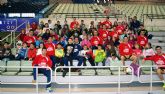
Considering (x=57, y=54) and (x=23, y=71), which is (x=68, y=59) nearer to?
(x=57, y=54)

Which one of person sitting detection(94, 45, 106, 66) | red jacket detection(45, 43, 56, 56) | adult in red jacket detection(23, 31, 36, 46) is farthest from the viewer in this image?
adult in red jacket detection(23, 31, 36, 46)

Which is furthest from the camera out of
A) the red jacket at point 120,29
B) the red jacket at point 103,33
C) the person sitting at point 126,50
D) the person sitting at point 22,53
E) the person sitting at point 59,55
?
the red jacket at point 120,29

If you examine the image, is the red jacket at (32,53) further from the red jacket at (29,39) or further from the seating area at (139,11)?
the seating area at (139,11)

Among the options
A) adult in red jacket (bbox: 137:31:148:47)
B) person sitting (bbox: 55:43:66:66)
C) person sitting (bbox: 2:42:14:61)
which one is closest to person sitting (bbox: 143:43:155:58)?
adult in red jacket (bbox: 137:31:148:47)

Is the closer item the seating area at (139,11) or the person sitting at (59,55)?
the person sitting at (59,55)

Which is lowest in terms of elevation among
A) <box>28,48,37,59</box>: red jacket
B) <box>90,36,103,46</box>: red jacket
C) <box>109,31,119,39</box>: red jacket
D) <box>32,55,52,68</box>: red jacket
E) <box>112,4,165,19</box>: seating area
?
<box>32,55,52,68</box>: red jacket

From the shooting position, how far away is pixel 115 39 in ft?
51.5

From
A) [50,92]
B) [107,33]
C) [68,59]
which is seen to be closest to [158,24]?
[107,33]

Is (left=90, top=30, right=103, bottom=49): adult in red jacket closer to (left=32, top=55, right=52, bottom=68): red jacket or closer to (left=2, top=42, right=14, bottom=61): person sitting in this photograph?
(left=32, top=55, right=52, bottom=68): red jacket

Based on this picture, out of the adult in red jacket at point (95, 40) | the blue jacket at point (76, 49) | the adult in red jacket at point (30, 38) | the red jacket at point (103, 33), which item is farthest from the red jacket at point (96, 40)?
the adult in red jacket at point (30, 38)

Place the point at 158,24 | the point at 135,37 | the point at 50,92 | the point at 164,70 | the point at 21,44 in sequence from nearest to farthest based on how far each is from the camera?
the point at 50,92 → the point at 164,70 → the point at 21,44 → the point at 135,37 → the point at 158,24

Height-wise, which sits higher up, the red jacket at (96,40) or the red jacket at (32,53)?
the red jacket at (96,40)

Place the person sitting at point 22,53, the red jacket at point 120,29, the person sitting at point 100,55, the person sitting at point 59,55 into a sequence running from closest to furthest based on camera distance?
the person sitting at point 59,55, the person sitting at point 100,55, the person sitting at point 22,53, the red jacket at point 120,29

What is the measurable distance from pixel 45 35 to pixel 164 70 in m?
5.82
